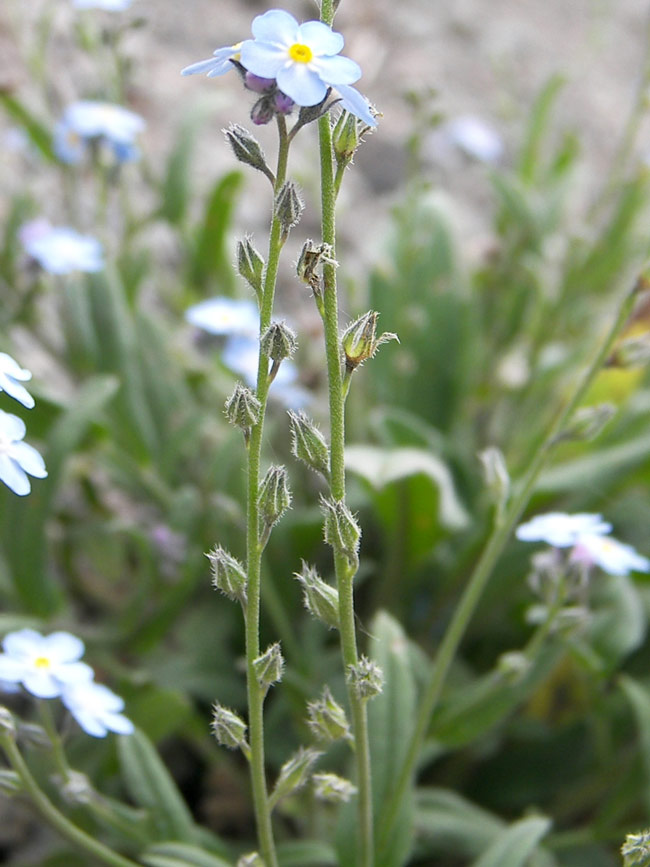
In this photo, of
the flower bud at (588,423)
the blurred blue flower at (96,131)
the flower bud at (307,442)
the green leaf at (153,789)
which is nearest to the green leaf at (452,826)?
the green leaf at (153,789)

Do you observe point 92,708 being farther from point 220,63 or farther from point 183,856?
point 220,63

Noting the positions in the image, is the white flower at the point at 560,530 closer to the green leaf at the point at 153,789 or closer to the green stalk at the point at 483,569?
the green stalk at the point at 483,569

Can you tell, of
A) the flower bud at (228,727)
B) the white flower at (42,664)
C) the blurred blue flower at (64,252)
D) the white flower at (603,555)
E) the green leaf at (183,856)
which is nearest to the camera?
the flower bud at (228,727)

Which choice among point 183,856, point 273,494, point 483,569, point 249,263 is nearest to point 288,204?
point 249,263

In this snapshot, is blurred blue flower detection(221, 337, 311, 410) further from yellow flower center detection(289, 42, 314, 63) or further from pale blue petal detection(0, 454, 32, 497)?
yellow flower center detection(289, 42, 314, 63)

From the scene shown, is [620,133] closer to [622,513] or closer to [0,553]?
[622,513]

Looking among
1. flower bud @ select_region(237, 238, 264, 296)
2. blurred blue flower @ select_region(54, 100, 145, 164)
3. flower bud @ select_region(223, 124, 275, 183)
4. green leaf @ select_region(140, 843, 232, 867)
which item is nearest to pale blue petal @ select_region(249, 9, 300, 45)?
flower bud @ select_region(223, 124, 275, 183)
